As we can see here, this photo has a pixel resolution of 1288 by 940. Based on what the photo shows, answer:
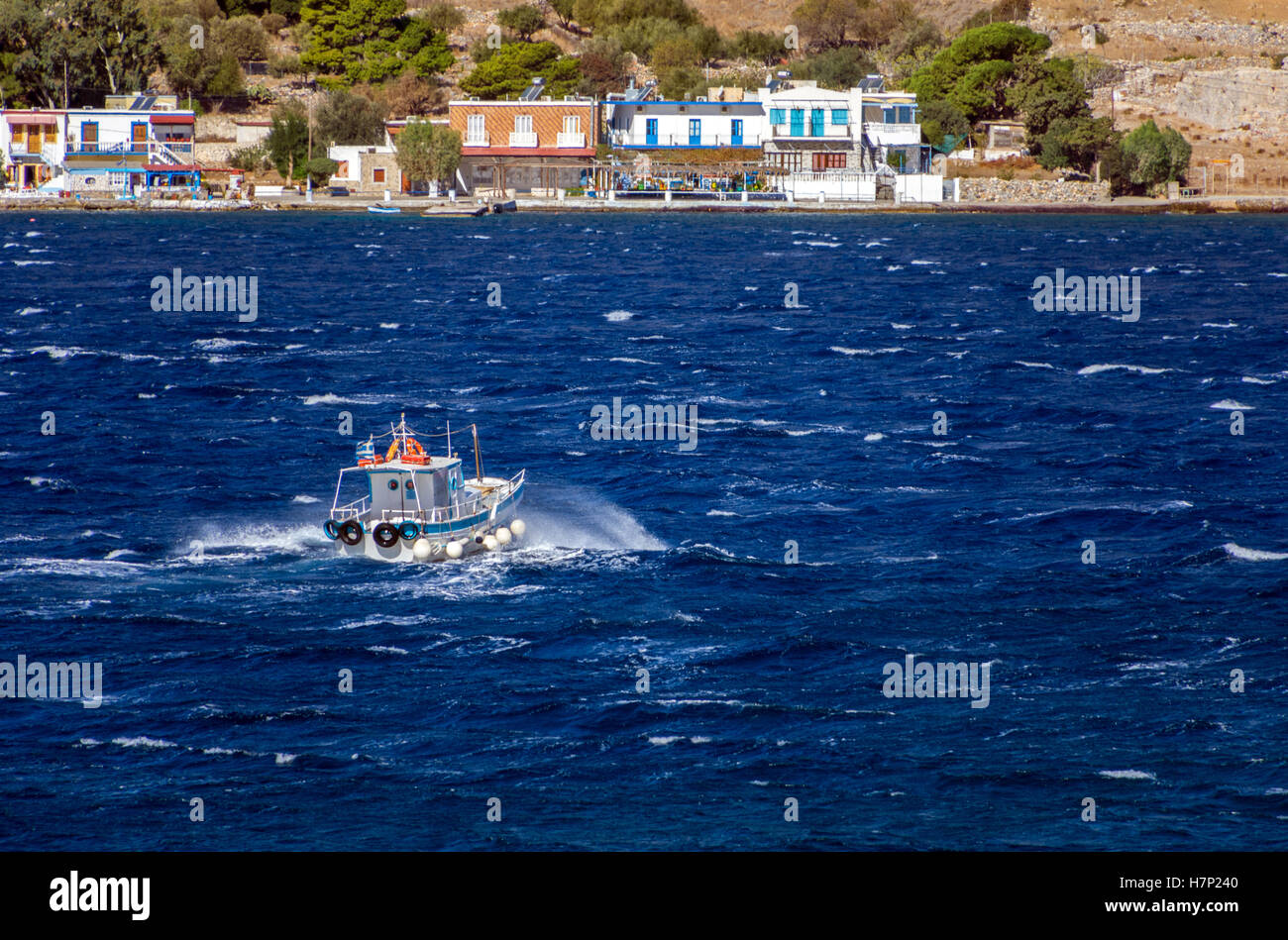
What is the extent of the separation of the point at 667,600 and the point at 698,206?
156 metres

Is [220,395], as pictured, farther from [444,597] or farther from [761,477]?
[444,597]

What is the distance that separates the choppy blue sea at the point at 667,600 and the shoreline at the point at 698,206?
101625mm

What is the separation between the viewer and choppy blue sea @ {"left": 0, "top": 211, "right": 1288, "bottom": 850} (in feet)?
88.8

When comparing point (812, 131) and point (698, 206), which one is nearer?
point (698, 206)

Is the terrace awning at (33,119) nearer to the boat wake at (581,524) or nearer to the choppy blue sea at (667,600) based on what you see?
the choppy blue sea at (667,600)

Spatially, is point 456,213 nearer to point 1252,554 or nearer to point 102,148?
point 102,148

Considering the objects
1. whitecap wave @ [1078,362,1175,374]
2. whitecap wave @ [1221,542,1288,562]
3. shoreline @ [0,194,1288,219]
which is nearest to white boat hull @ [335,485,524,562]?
whitecap wave @ [1221,542,1288,562]

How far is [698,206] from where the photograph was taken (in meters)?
190

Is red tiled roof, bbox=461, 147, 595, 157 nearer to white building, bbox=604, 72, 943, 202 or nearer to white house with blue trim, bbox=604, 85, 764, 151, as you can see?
white house with blue trim, bbox=604, 85, 764, 151

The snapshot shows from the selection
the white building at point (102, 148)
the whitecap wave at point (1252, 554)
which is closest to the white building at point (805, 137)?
the white building at point (102, 148)

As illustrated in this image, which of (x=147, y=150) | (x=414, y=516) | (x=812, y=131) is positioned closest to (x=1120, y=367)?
(x=414, y=516)

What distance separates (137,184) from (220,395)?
5409 inches

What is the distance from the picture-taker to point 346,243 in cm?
14938
